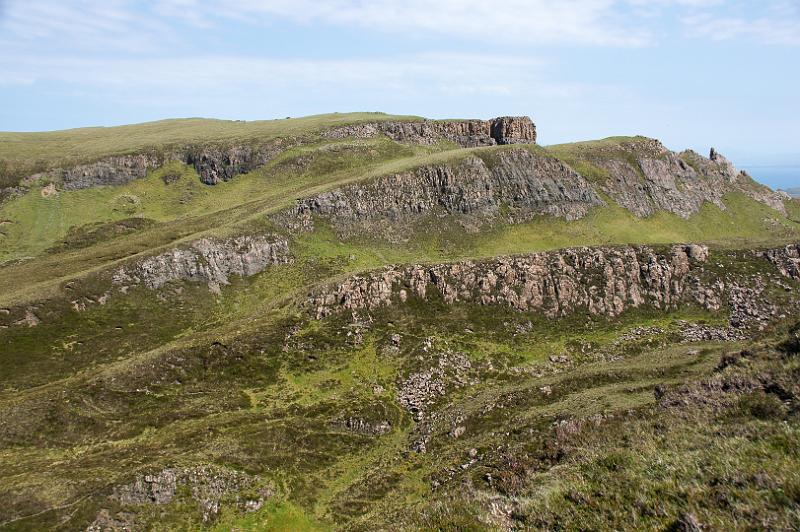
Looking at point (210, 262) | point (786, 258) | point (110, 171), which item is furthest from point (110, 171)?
point (786, 258)

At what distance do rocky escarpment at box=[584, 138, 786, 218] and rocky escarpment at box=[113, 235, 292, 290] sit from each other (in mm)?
77983

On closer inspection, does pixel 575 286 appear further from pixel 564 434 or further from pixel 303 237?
pixel 303 237

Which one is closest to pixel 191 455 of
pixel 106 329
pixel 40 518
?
pixel 40 518

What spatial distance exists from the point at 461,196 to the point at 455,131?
161 feet

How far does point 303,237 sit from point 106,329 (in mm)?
37616

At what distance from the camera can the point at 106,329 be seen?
66000mm

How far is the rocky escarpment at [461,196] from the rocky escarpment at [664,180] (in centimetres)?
1114

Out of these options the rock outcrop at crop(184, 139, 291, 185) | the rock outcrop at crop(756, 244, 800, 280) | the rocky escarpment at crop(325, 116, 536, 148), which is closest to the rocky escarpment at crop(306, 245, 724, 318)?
the rock outcrop at crop(756, 244, 800, 280)

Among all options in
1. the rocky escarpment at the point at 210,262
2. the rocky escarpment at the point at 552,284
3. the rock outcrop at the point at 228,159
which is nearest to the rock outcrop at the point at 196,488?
the rocky escarpment at the point at 552,284

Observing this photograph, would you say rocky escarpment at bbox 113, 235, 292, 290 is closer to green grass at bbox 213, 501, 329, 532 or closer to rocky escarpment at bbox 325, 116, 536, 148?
green grass at bbox 213, 501, 329, 532

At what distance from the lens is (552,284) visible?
238ft

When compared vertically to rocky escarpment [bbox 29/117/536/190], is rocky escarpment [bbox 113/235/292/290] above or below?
below

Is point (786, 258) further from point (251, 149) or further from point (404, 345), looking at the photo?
point (251, 149)

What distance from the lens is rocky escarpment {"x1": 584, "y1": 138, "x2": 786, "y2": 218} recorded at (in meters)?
111
